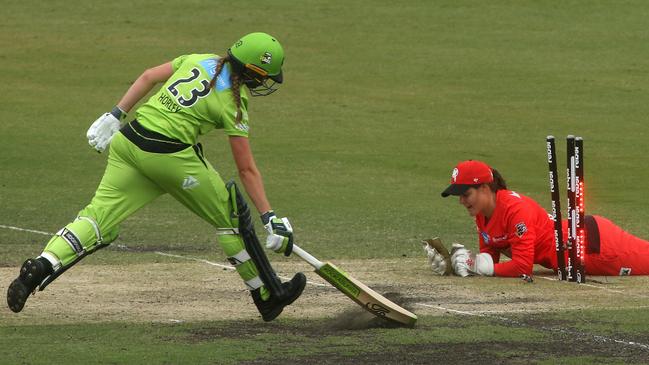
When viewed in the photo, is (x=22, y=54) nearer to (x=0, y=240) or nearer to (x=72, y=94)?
(x=72, y=94)

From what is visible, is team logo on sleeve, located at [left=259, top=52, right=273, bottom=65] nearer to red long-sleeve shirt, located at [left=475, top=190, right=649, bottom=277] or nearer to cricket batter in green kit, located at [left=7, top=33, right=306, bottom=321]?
cricket batter in green kit, located at [left=7, top=33, right=306, bottom=321]

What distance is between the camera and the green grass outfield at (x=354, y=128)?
9.38 meters

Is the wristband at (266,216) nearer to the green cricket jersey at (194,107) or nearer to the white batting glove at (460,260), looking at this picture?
the green cricket jersey at (194,107)

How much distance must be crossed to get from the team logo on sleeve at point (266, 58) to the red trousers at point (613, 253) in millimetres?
3261

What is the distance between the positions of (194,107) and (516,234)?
306 centimetres

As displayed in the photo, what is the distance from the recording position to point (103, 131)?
33.1 ft

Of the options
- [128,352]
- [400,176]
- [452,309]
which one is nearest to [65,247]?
[128,352]

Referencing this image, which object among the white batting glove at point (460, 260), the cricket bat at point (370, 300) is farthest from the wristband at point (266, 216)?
the white batting glove at point (460, 260)

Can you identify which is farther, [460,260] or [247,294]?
[460,260]

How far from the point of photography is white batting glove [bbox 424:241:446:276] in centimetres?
1178

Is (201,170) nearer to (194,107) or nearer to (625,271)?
(194,107)

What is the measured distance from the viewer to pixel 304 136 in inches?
861

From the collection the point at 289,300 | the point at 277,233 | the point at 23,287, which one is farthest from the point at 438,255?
the point at 23,287

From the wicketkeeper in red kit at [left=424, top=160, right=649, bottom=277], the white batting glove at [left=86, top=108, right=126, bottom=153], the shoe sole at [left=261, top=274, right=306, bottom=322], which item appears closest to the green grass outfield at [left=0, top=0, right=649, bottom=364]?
the shoe sole at [left=261, top=274, right=306, bottom=322]
